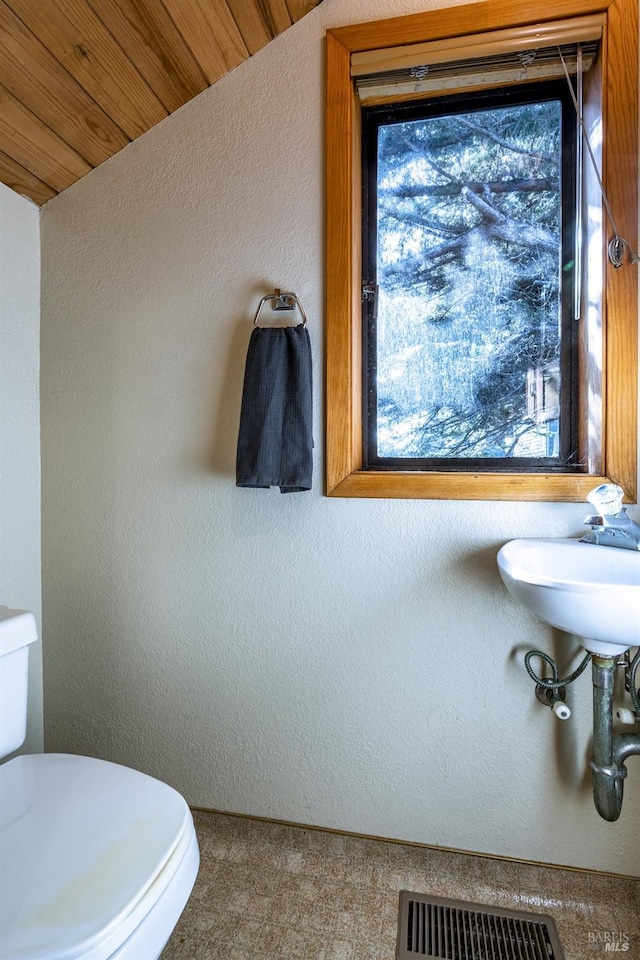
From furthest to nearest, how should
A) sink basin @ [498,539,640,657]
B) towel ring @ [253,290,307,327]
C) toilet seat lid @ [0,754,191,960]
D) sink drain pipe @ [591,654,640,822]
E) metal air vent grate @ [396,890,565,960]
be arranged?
1. towel ring @ [253,290,307,327]
2. sink drain pipe @ [591,654,640,822]
3. metal air vent grate @ [396,890,565,960]
4. sink basin @ [498,539,640,657]
5. toilet seat lid @ [0,754,191,960]

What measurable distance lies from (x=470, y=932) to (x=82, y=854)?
910mm

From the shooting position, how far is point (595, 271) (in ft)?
4.51

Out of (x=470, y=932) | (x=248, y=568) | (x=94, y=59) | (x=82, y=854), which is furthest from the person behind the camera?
(x=248, y=568)

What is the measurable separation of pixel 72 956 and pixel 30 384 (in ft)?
4.75

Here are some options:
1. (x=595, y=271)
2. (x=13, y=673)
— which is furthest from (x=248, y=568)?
(x=595, y=271)

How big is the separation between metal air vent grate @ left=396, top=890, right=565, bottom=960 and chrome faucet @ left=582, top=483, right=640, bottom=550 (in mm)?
881

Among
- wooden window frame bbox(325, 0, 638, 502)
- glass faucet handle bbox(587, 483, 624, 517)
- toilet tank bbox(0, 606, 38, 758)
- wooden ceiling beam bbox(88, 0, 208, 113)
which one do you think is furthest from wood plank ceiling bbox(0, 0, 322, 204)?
glass faucet handle bbox(587, 483, 624, 517)

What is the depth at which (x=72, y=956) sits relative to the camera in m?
0.68

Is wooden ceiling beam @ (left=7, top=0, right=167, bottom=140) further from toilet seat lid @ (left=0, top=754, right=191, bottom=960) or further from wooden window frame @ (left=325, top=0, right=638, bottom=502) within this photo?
toilet seat lid @ (left=0, top=754, right=191, bottom=960)

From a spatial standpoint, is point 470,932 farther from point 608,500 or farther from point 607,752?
point 608,500

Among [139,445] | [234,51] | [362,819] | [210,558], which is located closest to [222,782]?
[362,819]

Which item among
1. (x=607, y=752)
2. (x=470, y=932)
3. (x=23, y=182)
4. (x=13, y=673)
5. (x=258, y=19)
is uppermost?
(x=258, y=19)

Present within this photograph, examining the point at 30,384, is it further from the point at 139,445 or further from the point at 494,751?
the point at 494,751

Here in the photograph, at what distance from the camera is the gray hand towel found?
1.40 meters
